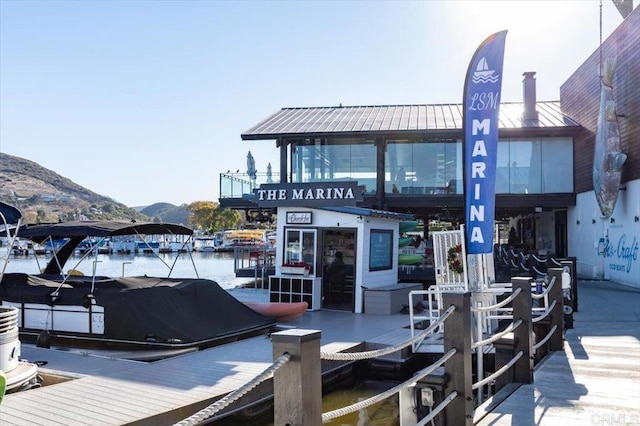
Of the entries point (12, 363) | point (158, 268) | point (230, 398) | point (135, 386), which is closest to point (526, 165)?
point (135, 386)

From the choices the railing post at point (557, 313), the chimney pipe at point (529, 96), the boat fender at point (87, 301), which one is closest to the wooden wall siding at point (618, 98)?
the chimney pipe at point (529, 96)

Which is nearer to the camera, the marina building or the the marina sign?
the the marina sign

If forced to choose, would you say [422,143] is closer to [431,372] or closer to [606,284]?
[606,284]

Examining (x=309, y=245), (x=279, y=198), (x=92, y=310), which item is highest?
(x=279, y=198)

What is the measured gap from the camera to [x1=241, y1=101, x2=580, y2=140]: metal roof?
77.6 ft

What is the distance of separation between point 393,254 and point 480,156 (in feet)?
27.0

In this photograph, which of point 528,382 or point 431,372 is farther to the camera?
point 528,382

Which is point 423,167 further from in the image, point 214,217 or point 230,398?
point 214,217

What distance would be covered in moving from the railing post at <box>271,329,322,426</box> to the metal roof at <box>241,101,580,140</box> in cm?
2110

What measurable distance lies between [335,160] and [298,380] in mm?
21754

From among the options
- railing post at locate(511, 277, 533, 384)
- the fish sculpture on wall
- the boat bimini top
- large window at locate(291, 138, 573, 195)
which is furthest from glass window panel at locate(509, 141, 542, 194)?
railing post at locate(511, 277, 533, 384)

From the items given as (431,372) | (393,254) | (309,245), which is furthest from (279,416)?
(393,254)

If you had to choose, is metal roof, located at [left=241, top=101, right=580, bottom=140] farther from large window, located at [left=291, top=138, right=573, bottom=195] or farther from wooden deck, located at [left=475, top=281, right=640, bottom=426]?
wooden deck, located at [left=475, top=281, right=640, bottom=426]

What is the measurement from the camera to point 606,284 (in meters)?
19.2
